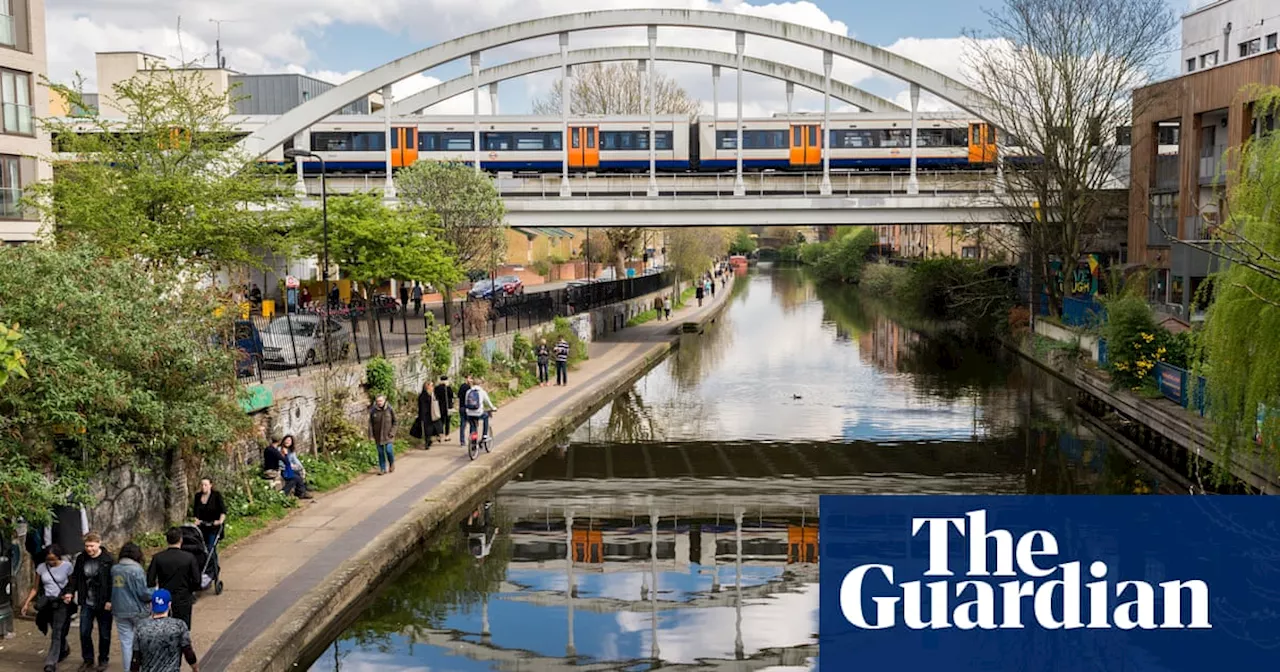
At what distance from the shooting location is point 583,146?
47.9 metres

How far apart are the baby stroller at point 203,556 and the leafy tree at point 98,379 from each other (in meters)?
1.25

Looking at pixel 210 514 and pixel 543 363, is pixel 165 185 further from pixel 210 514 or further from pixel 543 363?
pixel 210 514

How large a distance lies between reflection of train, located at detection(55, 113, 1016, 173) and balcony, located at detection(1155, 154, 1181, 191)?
25.2 feet

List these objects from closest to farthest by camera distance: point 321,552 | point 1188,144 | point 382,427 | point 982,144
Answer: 1. point 321,552
2. point 382,427
3. point 1188,144
4. point 982,144

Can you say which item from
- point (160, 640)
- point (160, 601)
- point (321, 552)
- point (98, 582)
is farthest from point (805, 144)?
point (160, 640)

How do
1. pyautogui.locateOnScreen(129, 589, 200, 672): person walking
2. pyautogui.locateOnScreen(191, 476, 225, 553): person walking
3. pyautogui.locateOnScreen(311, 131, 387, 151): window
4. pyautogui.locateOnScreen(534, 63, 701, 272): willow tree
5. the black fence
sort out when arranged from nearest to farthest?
pyautogui.locateOnScreen(129, 589, 200, 672): person walking < pyautogui.locateOnScreen(191, 476, 225, 553): person walking < the black fence < pyautogui.locateOnScreen(311, 131, 387, 151): window < pyautogui.locateOnScreen(534, 63, 701, 272): willow tree

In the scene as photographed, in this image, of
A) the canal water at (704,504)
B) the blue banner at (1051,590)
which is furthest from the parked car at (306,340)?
the blue banner at (1051,590)

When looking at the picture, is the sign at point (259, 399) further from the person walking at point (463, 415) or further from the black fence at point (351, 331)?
the person walking at point (463, 415)

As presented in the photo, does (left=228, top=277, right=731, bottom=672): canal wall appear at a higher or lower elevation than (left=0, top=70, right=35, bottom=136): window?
lower

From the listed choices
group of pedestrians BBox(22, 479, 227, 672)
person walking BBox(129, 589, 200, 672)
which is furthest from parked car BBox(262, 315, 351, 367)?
person walking BBox(129, 589, 200, 672)

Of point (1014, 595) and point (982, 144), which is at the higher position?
point (982, 144)

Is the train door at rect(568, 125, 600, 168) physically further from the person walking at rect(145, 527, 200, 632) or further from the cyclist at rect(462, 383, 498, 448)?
the person walking at rect(145, 527, 200, 632)

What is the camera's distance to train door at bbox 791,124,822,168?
48.0m

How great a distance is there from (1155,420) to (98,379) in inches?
836
